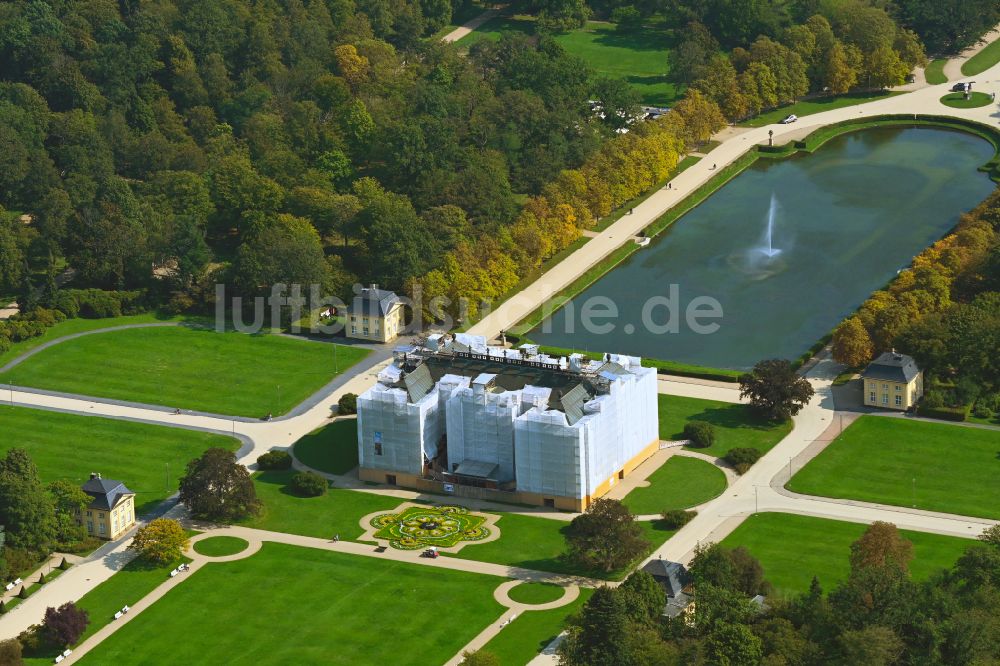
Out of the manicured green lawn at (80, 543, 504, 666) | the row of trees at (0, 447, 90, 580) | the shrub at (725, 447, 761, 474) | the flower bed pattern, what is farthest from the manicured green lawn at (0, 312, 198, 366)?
the shrub at (725, 447, 761, 474)

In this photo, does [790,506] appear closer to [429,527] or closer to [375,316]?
[429,527]

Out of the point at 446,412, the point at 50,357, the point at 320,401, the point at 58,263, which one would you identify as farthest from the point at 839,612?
the point at 58,263

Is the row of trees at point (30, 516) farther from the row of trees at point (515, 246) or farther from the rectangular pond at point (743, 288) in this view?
the rectangular pond at point (743, 288)

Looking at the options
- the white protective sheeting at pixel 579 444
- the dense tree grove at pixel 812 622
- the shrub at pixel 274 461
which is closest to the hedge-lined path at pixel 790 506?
the white protective sheeting at pixel 579 444

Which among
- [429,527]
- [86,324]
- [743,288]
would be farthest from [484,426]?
[86,324]

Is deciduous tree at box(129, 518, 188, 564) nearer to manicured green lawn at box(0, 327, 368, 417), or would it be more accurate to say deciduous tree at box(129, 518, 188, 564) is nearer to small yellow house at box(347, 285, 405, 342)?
manicured green lawn at box(0, 327, 368, 417)

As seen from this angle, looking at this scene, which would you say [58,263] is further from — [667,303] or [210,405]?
[667,303]
